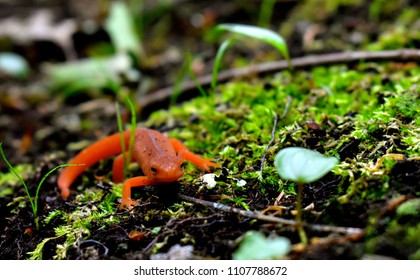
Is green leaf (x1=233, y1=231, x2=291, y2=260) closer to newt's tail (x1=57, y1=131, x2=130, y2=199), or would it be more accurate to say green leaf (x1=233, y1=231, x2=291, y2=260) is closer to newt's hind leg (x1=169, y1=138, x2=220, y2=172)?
newt's hind leg (x1=169, y1=138, x2=220, y2=172)

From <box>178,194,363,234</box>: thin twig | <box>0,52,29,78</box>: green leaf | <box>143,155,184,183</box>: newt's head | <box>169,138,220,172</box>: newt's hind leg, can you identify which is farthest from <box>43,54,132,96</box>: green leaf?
<box>178,194,363,234</box>: thin twig

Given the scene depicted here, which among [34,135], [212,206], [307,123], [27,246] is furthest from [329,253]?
[34,135]

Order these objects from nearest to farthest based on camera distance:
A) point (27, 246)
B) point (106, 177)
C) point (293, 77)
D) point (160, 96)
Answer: point (27, 246) < point (106, 177) < point (293, 77) < point (160, 96)

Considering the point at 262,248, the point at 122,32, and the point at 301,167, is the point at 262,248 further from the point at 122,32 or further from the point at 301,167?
the point at 122,32

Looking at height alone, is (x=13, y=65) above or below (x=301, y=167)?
above

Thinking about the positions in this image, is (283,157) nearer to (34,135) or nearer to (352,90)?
(352,90)

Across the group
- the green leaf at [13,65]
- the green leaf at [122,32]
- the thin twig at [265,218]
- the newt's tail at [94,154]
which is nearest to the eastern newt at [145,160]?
the newt's tail at [94,154]

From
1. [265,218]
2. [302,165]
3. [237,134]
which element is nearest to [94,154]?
[237,134]
